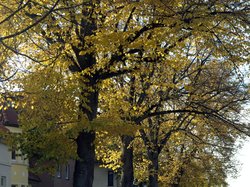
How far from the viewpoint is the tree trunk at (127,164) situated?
29.8 meters

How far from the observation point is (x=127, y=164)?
3000cm

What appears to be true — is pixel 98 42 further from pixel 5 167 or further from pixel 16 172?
pixel 16 172

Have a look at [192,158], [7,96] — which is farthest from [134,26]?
[192,158]

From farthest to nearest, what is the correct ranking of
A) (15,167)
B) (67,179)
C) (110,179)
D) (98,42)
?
(110,179) → (67,179) → (15,167) → (98,42)

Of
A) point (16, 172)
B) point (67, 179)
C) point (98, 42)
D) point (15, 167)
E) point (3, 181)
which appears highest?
point (98, 42)

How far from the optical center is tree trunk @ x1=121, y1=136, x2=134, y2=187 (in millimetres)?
29781

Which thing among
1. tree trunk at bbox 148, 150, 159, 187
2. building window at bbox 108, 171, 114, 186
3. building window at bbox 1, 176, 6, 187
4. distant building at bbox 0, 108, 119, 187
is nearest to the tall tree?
distant building at bbox 0, 108, 119, 187

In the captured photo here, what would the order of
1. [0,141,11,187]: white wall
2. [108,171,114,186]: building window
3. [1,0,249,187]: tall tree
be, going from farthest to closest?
[108,171,114,186]: building window, [0,141,11,187]: white wall, [1,0,249,187]: tall tree

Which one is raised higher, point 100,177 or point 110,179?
point 100,177

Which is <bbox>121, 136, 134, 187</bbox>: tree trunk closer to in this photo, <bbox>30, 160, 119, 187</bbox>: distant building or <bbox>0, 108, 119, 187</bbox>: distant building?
Answer: <bbox>0, 108, 119, 187</bbox>: distant building

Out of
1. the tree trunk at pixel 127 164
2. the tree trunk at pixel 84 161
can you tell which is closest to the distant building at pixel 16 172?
the tree trunk at pixel 127 164

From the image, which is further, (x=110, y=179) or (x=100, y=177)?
(x=110, y=179)

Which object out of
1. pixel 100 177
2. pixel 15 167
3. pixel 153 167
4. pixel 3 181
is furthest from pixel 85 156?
pixel 100 177

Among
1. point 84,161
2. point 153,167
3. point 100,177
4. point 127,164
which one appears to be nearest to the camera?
point 84,161
